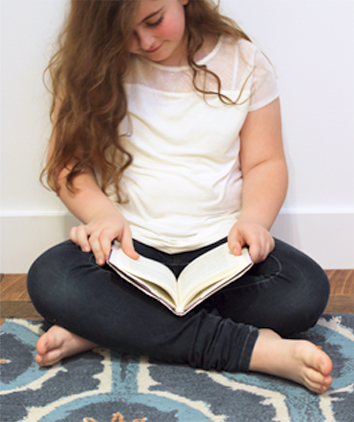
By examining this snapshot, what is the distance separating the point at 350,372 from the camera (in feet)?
2.53

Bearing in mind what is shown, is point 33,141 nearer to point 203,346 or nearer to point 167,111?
point 167,111

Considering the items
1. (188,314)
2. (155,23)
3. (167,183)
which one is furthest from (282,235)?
(155,23)

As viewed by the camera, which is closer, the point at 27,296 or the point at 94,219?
the point at 94,219

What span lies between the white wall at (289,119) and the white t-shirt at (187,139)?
183mm

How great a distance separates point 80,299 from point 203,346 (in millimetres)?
218

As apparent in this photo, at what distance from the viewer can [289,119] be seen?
1185mm

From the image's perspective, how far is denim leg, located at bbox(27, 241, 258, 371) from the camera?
30.4 inches

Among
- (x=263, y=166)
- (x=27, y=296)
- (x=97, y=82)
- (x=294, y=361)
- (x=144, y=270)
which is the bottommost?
(x=27, y=296)

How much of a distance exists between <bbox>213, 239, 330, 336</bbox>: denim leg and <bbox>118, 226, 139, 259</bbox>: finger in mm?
185

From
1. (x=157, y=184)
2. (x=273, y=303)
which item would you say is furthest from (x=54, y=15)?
(x=273, y=303)

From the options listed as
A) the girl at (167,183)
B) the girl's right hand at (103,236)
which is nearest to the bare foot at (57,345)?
the girl at (167,183)

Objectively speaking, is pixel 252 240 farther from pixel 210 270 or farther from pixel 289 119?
pixel 289 119

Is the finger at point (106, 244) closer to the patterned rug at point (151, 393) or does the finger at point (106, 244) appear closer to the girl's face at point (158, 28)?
the patterned rug at point (151, 393)

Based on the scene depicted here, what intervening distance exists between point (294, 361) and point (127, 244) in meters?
0.33
